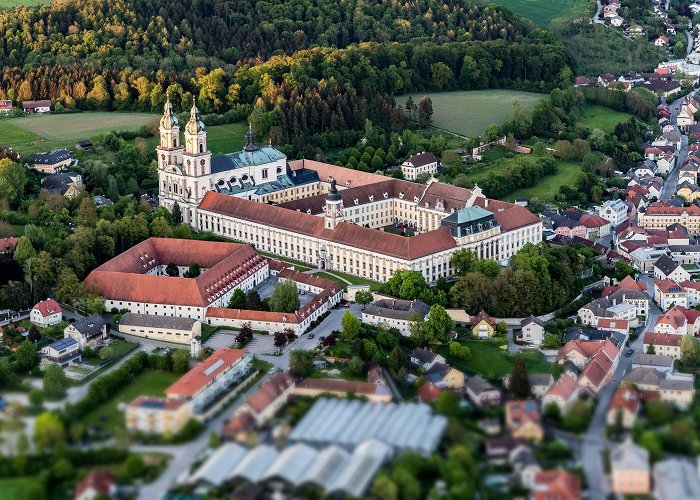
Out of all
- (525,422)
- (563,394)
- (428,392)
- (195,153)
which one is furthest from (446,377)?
(195,153)

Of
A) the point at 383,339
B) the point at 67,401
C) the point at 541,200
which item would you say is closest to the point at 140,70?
the point at 541,200

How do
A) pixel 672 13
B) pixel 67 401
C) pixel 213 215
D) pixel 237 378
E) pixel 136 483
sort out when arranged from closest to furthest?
pixel 136 483 < pixel 67 401 < pixel 237 378 < pixel 213 215 < pixel 672 13

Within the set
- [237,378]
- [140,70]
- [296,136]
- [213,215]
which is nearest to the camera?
[237,378]

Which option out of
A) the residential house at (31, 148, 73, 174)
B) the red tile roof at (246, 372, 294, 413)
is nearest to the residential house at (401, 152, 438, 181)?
the residential house at (31, 148, 73, 174)

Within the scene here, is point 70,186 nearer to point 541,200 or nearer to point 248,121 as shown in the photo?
point 248,121

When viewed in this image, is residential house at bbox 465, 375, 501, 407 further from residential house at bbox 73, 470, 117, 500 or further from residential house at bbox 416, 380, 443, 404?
residential house at bbox 73, 470, 117, 500

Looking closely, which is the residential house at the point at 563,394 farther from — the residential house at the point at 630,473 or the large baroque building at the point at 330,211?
the large baroque building at the point at 330,211

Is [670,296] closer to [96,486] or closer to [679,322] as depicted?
[679,322]

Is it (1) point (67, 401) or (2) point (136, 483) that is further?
(1) point (67, 401)
